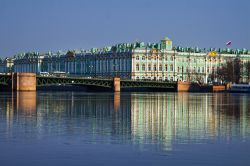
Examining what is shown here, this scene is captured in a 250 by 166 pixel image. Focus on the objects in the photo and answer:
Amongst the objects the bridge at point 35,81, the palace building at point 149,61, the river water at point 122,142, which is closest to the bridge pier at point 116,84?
the bridge at point 35,81

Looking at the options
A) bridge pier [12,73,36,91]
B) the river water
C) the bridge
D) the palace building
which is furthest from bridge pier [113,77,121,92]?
A: the river water

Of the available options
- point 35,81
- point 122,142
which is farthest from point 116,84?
point 122,142

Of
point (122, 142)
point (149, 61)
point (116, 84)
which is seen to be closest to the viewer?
point (122, 142)

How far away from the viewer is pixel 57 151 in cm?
1883

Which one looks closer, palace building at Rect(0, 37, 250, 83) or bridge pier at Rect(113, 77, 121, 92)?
bridge pier at Rect(113, 77, 121, 92)

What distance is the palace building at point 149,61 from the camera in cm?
14900

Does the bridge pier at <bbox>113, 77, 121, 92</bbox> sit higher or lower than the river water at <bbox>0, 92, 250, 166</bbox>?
higher

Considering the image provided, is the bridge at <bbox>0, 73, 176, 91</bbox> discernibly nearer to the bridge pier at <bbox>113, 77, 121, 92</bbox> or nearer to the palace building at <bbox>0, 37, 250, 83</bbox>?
the bridge pier at <bbox>113, 77, 121, 92</bbox>

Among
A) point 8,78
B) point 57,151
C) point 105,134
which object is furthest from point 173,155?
point 8,78

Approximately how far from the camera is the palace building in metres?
149

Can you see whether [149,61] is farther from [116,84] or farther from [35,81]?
[35,81]

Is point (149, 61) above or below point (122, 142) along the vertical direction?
above

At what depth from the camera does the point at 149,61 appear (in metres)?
151

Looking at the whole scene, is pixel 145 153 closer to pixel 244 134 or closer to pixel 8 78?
pixel 244 134
